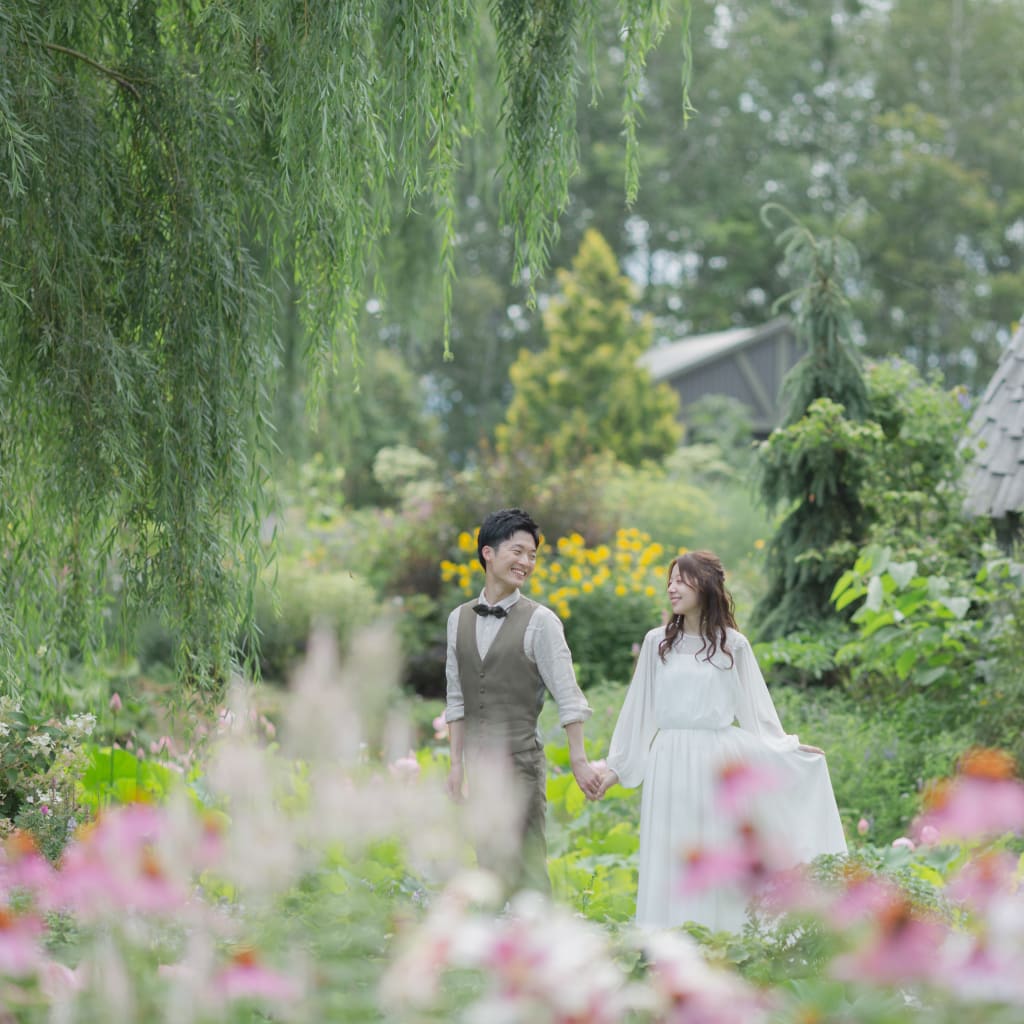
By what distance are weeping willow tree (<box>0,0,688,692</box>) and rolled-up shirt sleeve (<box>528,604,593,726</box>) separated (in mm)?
1053

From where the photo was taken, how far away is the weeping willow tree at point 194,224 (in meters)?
4.42

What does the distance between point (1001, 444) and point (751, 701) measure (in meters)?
4.15

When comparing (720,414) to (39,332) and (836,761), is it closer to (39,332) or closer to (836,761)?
(836,761)

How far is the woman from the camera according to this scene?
4328 mm

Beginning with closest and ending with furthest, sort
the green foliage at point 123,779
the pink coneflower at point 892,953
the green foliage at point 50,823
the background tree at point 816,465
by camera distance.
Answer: the pink coneflower at point 892,953, the green foliage at point 50,823, the green foliage at point 123,779, the background tree at point 816,465

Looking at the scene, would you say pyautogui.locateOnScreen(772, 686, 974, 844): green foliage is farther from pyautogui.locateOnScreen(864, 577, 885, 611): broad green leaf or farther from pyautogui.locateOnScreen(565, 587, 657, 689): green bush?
pyautogui.locateOnScreen(565, 587, 657, 689): green bush

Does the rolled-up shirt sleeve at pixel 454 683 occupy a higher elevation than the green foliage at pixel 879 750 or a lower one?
higher

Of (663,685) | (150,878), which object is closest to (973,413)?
(663,685)

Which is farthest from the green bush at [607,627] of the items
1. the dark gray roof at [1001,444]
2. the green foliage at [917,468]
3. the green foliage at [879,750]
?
the dark gray roof at [1001,444]

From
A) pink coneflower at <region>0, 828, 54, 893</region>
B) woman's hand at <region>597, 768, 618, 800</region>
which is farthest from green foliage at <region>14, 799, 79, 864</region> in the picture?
woman's hand at <region>597, 768, 618, 800</region>

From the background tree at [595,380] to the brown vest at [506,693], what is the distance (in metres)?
17.5

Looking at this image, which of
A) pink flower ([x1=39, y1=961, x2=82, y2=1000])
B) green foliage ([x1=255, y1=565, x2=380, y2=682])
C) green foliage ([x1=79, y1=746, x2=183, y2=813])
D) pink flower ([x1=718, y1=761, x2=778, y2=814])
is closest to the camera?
pink flower ([x1=718, y1=761, x2=778, y2=814])

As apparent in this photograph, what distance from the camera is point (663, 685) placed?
4.43 metres

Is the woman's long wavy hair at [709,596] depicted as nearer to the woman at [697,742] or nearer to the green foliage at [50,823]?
the woman at [697,742]
